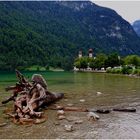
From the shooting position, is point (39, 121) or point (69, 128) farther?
point (39, 121)

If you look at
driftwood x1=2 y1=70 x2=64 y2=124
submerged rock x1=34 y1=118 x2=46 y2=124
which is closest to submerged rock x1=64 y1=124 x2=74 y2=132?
submerged rock x1=34 y1=118 x2=46 y2=124

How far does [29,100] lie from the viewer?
27328mm

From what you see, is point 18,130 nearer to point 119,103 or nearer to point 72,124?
point 72,124

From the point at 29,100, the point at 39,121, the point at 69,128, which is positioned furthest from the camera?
the point at 29,100

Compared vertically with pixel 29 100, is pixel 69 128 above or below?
below

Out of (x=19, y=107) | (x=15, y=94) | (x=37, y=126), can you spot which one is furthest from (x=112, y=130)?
(x=15, y=94)

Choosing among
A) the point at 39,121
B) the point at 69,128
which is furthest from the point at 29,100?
the point at 69,128

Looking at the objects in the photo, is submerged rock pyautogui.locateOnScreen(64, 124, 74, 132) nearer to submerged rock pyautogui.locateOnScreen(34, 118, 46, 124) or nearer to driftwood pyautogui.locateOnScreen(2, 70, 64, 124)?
submerged rock pyautogui.locateOnScreen(34, 118, 46, 124)

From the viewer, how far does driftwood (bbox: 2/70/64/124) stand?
24547 mm

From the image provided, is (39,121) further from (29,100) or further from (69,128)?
(29,100)

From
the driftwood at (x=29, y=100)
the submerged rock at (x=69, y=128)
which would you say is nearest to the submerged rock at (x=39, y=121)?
the driftwood at (x=29, y=100)

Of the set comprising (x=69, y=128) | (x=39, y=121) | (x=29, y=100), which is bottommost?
(x=69, y=128)

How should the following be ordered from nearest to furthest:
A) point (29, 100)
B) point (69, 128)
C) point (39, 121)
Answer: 1. point (69, 128)
2. point (39, 121)
3. point (29, 100)

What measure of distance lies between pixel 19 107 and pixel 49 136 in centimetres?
587
